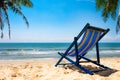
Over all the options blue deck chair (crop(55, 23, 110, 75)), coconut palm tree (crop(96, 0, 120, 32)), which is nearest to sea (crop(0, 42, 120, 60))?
coconut palm tree (crop(96, 0, 120, 32))

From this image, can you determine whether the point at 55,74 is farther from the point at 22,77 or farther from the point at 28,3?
the point at 28,3

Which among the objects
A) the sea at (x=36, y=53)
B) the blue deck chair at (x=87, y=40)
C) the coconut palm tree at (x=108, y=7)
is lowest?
the sea at (x=36, y=53)

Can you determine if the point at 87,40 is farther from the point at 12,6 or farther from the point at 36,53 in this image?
the point at 36,53

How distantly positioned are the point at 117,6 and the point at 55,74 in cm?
744

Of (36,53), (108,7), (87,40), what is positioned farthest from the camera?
(36,53)

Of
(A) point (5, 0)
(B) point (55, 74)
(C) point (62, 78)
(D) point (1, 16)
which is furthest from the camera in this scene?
(D) point (1, 16)

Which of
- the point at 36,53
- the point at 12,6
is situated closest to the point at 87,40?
the point at 12,6

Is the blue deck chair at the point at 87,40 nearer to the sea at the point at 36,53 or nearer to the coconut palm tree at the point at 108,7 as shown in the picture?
the coconut palm tree at the point at 108,7

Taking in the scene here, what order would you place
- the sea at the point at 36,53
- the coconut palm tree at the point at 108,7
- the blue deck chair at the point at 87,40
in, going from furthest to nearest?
the sea at the point at 36,53 < the coconut palm tree at the point at 108,7 < the blue deck chair at the point at 87,40

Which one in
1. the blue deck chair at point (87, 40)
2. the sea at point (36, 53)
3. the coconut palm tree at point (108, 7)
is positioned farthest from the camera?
the sea at point (36, 53)

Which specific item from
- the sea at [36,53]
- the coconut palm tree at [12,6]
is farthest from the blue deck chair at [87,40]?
the sea at [36,53]

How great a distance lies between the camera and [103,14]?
41.6 ft

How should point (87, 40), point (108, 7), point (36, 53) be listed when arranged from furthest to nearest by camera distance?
point (36, 53) < point (108, 7) < point (87, 40)

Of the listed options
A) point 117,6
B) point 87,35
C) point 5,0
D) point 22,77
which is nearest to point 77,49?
point 87,35
